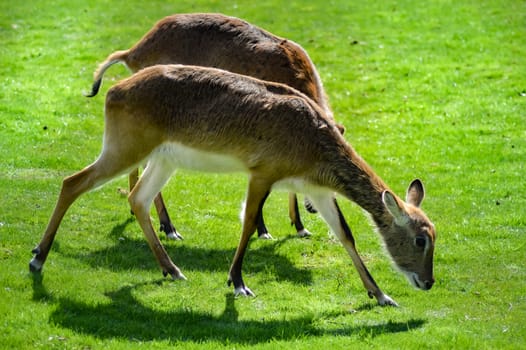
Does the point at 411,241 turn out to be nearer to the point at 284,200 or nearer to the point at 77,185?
the point at 77,185

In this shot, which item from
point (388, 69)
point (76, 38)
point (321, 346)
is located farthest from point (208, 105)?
point (76, 38)

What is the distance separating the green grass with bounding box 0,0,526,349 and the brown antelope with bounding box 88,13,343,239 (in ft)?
4.80

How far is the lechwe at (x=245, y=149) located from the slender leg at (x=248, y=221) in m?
0.01

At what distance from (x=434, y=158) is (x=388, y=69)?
4928 millimetres

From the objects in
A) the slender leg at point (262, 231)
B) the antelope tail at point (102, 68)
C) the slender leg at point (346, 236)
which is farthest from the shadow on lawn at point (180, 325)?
the antelope tail at point (102, 68)

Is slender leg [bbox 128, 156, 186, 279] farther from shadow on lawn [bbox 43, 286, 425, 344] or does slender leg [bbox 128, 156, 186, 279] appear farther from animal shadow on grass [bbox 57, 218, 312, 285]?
shadow on lawn [bbox 43, 286, 425, 344]

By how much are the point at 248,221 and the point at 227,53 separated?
345cm

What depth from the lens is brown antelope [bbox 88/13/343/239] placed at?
11.7 m

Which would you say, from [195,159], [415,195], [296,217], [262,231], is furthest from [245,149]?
[296,217]

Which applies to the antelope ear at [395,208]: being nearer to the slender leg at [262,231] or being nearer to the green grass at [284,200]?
the green grass at [284,200]

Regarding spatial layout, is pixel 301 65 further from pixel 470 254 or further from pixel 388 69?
pixel 388 69

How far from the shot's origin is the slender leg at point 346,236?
9.28m

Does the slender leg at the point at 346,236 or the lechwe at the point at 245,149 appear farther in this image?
the slender leg at the point at 346,236

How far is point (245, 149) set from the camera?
9305 mm
